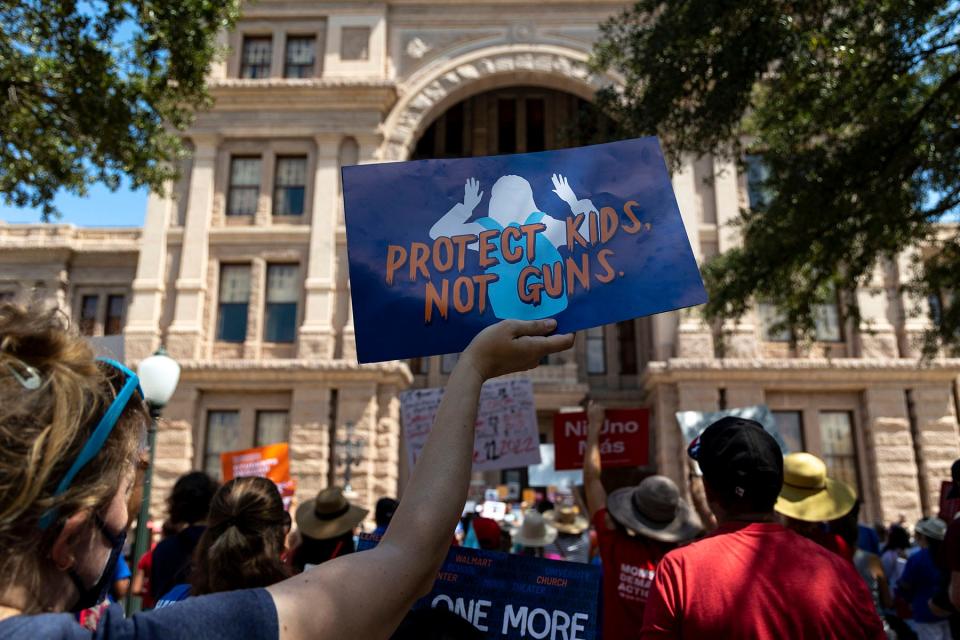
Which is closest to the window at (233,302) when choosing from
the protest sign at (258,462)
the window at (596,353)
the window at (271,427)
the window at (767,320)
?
the window at (271,427)

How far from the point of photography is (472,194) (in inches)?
110

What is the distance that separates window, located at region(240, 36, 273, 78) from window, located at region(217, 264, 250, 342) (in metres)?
6.45

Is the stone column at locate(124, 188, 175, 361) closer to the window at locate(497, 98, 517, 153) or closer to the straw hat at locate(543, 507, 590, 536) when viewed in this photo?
the window at locate(497, 98, 517, 153)

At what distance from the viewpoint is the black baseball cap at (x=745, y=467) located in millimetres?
2715

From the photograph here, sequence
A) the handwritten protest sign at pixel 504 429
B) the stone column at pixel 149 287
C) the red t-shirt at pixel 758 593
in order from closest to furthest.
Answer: the red t-shirt at pixel 758 593 < the handwritten protest sign at pixel 504 429 < the stone column at pixel 149 287

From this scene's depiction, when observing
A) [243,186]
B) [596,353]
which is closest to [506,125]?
[596,353]

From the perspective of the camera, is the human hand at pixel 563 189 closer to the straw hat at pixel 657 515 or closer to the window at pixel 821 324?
the straw hat at pixel 657 515

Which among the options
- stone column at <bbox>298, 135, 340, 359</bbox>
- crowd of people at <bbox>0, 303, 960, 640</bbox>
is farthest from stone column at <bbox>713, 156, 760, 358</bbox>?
crowd of people at <bbox>0, 303, 960, 640</bbox>

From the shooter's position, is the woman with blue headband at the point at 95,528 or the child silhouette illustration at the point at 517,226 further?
the child silhouette illustration at the point at 517,226

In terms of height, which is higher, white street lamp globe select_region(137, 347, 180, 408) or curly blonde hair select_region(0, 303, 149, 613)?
white street lamp globe select_region(137, 347, 180, 408)

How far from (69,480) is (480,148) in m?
28.1

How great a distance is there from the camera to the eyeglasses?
4.25 ft

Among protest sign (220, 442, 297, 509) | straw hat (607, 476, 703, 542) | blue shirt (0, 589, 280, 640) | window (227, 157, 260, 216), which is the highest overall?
window (227, 157, 260, 216)

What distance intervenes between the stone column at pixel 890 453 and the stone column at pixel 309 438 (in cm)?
1486
